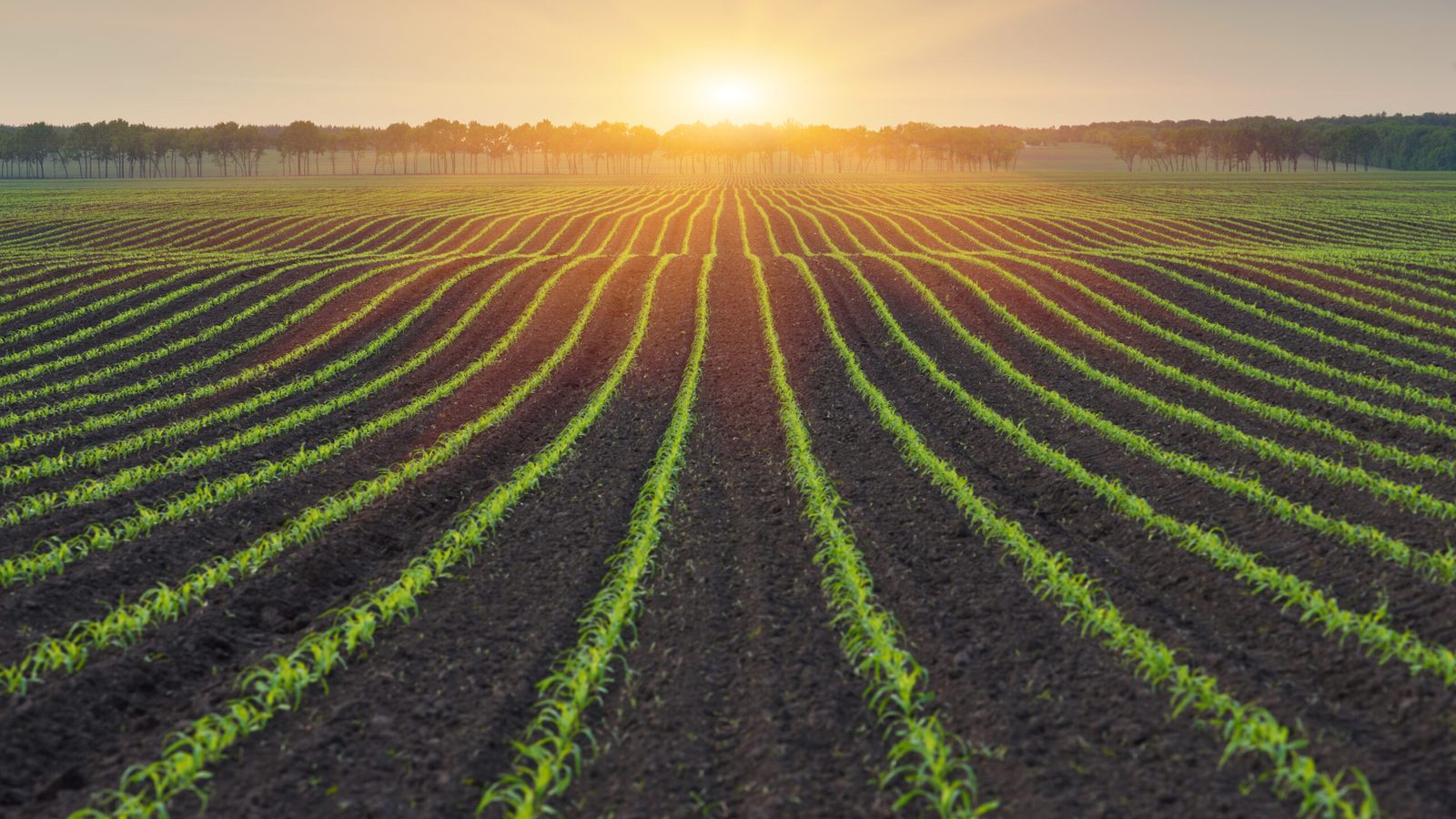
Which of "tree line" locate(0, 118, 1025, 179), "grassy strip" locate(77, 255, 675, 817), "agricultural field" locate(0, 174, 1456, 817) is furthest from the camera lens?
"tree line" locate(0, 118, 1025, 179)

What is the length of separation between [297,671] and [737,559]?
4354mm

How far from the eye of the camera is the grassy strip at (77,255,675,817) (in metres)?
5.96

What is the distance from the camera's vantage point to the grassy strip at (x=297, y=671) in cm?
596

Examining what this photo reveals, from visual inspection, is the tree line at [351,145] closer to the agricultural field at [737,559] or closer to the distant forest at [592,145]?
the distant forest at [592,145]

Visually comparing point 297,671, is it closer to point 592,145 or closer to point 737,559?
point 737,559

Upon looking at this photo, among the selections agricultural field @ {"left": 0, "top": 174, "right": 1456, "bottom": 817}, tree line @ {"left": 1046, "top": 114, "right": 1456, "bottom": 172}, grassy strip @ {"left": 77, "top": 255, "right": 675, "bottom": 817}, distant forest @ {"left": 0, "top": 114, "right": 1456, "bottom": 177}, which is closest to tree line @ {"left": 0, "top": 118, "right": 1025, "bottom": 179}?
distant forest @ {"left": 0, "top": 114, "right": 1456, "bottom": 177}

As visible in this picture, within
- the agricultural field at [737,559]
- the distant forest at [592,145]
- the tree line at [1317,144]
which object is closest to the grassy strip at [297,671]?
the agricultural field at [737,559]

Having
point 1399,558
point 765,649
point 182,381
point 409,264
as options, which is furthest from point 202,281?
point 1399,558

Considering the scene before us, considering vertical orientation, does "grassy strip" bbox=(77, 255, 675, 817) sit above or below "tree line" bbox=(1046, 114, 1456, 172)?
below

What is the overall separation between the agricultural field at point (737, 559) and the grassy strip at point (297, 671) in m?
0.04

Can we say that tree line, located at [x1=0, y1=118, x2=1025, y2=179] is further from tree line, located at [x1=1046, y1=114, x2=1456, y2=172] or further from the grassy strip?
the grassy strip

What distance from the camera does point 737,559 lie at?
384 inches

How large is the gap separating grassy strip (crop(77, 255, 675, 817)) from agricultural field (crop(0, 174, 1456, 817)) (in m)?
0.04

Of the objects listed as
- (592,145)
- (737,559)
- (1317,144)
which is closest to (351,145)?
(592,145)
